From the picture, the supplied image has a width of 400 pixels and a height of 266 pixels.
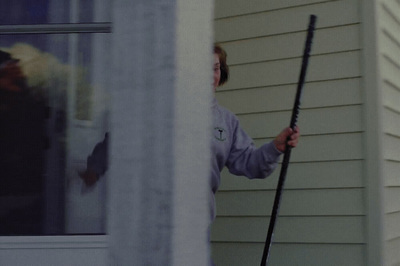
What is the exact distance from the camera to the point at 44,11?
77.5 inches

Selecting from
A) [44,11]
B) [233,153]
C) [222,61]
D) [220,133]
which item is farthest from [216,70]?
[44,11]

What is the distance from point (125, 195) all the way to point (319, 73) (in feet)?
7.72

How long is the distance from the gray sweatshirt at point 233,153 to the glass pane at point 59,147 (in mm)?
1223

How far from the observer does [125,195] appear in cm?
136

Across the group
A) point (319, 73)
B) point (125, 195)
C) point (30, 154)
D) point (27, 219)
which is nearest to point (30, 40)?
point (30, 154)

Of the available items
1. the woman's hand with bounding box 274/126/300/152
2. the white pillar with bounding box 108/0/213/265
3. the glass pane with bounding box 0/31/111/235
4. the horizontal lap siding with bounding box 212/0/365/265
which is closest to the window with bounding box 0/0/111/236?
the glass pane with bounding box 0/31/111/235

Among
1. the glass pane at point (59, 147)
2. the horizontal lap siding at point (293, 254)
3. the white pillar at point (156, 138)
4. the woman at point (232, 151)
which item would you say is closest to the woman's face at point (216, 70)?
the woman at point (232, 151)

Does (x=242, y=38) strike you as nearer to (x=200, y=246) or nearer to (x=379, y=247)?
(x=379, y=247)

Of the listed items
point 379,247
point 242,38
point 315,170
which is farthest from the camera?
point 242,38

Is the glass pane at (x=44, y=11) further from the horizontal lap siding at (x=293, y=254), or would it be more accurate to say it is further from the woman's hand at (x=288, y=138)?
the horizontal lap siding at (x=293, y=254)

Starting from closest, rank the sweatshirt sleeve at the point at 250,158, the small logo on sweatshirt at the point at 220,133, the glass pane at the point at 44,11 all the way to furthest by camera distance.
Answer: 1. the glass pane at the point at 44,11
2. the sweatshirt sleeve at the point at 250,158
3. the small logo on sweatshirt at the point at 220,133

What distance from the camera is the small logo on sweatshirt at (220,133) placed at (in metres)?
3.17

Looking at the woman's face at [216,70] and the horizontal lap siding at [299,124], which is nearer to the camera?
the woman's face at [216,70]

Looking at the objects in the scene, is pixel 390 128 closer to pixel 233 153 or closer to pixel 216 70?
pixel 233 153
